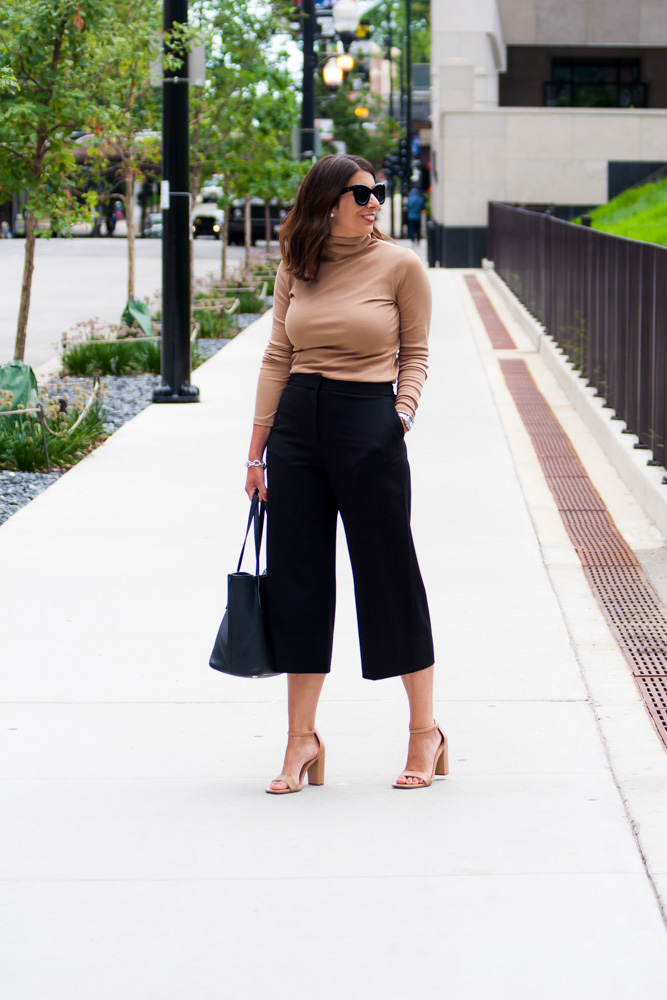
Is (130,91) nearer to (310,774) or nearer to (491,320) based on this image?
(491,320)

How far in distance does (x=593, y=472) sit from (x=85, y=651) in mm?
4876

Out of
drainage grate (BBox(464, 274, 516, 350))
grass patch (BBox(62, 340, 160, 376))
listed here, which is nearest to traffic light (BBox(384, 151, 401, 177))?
drainage grate (BBox(464, 274, 516, 350))

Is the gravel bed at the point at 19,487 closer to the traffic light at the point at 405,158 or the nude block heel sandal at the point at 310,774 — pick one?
the nude block heel sandal at the point at 310,774

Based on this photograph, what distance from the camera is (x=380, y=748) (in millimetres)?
4555

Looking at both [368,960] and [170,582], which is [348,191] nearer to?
[368,960]

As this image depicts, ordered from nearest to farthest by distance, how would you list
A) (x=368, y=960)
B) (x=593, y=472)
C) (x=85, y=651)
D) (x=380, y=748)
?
(x=368, y=960), (x=380, y=748), (x=85, y=651), (x=593, y=472)

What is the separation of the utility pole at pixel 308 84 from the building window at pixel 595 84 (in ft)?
73.7

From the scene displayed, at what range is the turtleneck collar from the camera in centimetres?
407

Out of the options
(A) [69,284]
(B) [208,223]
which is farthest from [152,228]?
(A) [69,284]

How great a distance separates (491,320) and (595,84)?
89.3 ft

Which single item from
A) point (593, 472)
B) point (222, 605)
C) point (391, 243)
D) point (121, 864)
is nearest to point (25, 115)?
point (593, 472)

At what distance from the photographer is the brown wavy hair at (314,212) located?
159 inches

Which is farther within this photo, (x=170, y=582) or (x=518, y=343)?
(x=518, y=343)

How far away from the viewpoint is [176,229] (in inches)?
487
